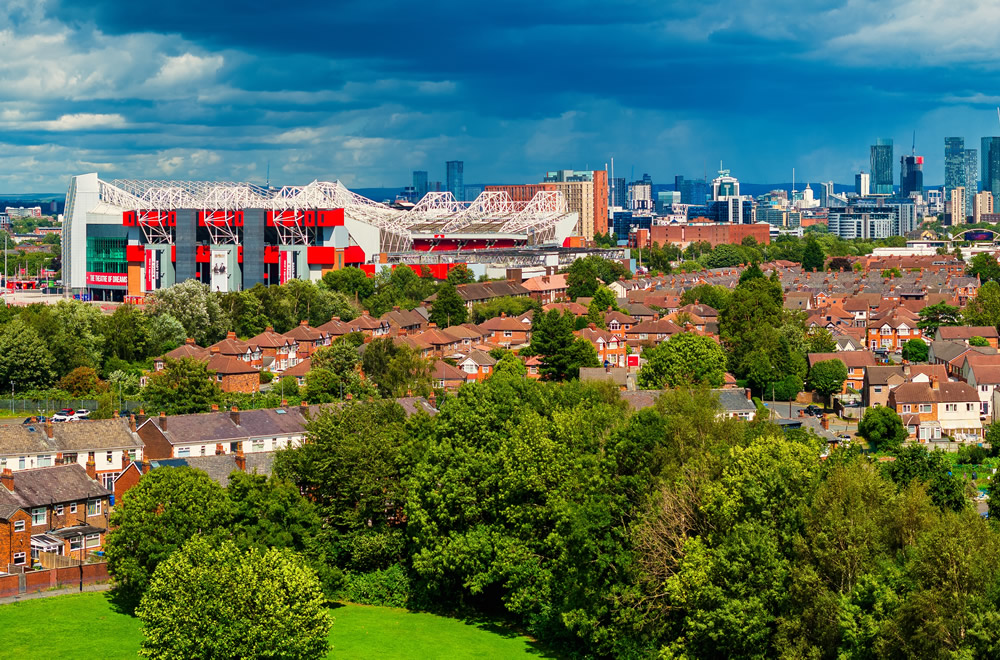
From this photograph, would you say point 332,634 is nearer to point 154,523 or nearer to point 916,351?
point 154,523

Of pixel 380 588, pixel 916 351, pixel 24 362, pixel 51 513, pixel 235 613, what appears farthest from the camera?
pixel 916 351

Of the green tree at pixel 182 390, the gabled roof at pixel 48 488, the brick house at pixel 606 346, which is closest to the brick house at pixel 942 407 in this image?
the brick house at pixel 606 346

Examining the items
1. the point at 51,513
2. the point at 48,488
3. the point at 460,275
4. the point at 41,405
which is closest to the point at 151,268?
the point at 460,275

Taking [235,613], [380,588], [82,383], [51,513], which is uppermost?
[82,383]

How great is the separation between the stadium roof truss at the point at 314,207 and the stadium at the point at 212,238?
4.7 inches

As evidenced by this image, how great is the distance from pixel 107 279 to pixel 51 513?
223 feet

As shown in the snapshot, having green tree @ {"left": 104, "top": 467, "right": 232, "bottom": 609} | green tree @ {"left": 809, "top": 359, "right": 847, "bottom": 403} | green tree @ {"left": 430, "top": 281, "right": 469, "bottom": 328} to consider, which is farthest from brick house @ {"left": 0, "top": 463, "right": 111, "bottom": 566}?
green tree @ {"left": 430, "top": 281, "right": 469, "bottom": 328}

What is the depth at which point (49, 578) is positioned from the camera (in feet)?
102

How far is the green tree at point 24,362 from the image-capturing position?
5491 cm

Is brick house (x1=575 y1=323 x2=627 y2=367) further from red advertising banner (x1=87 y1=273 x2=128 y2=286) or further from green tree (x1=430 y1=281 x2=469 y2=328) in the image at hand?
red advertising banner (x1=87 y1=273 x2=128 y2=286)

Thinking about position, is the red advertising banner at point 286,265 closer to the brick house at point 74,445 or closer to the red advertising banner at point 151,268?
the red advertising banner at point 151,268

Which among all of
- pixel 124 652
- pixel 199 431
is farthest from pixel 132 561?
pixel 199 431

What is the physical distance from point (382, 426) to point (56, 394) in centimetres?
2266

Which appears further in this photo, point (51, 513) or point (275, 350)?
point (275, 350)
